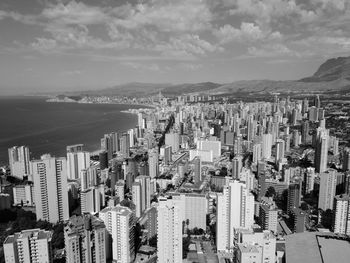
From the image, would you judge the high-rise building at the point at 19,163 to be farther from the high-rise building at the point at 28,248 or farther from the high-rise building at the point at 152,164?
the high-rise building at the point at 28,248

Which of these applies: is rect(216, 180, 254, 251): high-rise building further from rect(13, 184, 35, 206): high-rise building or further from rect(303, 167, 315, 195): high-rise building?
rect(13, 184, 35, 206): high-rise building

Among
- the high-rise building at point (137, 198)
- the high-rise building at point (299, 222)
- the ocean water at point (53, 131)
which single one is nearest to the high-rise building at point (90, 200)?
the high-rise building at point (137, 198)

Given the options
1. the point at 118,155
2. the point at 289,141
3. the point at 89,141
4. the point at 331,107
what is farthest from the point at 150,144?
the point at 331,107

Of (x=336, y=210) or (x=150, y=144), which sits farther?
(x=150, y=144)

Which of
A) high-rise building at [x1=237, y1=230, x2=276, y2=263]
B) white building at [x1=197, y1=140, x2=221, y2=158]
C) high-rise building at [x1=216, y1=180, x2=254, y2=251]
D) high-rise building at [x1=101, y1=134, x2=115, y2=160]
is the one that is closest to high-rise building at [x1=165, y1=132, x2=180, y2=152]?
white building at [x1=197, y1=140, x2=221, y2=158]

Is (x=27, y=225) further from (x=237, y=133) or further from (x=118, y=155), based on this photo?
(x=237, y=133)

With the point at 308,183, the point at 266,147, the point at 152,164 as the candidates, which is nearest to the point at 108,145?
the point at 152,164

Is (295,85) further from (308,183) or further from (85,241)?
(85,241)
